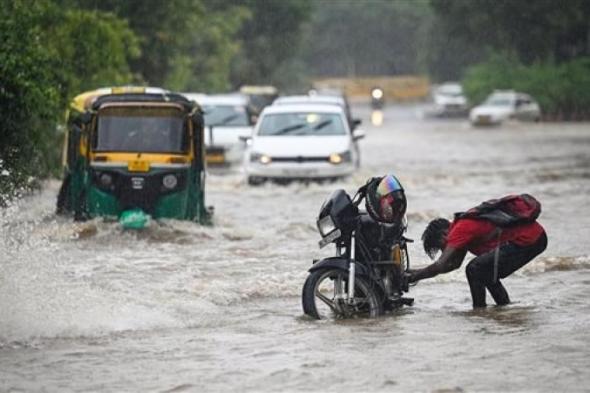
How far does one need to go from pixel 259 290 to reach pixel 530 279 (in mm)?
2931

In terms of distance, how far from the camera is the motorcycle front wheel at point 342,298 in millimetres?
12367

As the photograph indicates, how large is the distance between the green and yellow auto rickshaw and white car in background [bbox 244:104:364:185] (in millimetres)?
7223

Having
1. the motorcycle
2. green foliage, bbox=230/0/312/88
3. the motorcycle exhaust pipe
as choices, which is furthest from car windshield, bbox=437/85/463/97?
the motorcycle exhaust pipe

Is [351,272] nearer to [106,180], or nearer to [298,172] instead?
[106,180]

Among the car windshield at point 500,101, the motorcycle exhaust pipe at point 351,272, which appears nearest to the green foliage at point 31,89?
the motorcycle exhaust pipe at point 351,272

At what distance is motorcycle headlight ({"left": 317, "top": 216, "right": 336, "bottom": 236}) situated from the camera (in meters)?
12.4

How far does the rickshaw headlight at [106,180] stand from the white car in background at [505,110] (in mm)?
40739

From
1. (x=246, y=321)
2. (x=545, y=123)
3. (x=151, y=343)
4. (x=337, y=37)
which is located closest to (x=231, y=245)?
(x=246, y=321)

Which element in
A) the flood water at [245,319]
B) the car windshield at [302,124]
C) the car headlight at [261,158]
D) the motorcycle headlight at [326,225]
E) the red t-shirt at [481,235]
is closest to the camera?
the flood water at [245,319]

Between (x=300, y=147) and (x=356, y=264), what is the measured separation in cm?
1504

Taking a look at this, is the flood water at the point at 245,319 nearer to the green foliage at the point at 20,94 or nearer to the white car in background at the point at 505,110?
the green foliage at the point at 20,94

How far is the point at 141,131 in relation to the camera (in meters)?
19.7

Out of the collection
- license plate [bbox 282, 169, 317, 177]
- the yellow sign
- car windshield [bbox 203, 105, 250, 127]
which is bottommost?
the yellow sign

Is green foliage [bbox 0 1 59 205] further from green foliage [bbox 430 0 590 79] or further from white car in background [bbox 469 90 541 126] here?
green foliage [bbox 430 0 590 79]
